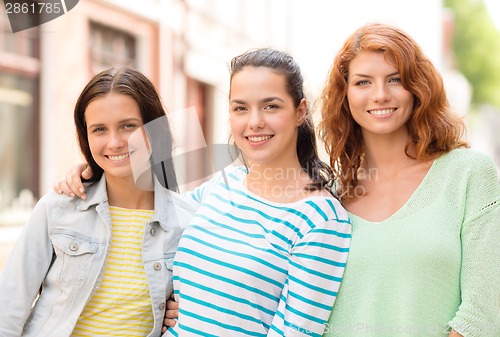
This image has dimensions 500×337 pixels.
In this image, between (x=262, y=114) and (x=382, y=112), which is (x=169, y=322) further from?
(x=382, y=112)

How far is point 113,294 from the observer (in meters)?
2.27

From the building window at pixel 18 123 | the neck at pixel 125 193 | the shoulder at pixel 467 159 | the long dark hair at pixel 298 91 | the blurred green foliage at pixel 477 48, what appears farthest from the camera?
the blurred green foliage at pixel 477 48

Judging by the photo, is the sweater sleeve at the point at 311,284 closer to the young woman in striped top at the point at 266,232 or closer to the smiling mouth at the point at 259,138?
the young woman in striped top at the point at 266,232

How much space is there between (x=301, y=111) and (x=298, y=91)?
0.27 ft

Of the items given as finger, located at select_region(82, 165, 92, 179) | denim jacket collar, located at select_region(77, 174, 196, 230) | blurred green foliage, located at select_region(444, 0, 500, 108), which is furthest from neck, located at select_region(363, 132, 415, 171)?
blurred green foliage, located at select_region(444, 0, 500, 108)

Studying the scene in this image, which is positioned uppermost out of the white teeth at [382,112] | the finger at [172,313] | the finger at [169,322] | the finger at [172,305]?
the white teeth at [382,112]

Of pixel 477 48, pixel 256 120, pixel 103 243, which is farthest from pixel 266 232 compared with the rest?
pixel 477 48

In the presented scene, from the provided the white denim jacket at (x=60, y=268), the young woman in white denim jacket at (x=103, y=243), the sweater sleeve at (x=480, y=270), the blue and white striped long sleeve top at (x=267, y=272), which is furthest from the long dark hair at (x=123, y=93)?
the sweater sleeve at (x=480, y=270)

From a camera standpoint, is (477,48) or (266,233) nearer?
(266,233)

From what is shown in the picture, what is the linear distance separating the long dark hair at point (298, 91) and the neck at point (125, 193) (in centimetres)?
58

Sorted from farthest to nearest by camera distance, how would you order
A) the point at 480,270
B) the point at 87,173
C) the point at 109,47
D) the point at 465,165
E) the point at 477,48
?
the point at 477,48, the point at 109,47, the point at 87,173, the point at 465,165, the point at 480,270

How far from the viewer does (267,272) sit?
2.15 metres

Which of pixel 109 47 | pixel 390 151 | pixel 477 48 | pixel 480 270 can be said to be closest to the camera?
pixel 480 270

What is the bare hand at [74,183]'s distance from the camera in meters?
2.37
